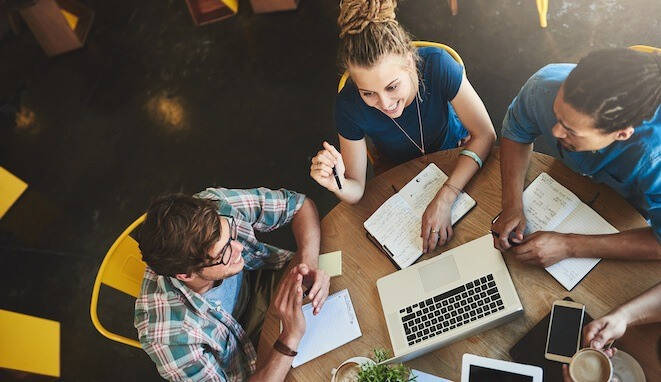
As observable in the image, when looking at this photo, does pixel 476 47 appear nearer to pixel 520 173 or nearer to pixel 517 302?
pixel 520 173

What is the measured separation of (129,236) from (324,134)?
147 cm

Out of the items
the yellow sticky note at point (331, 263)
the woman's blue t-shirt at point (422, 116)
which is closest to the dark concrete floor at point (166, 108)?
the woman's blue t-shirt at point (422, 116)

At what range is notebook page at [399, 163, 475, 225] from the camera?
1.77 meters

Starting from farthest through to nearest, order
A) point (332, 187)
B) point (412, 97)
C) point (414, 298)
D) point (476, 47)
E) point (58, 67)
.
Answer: point (58, 67), point (476, 47), point (412, 97), point (332, 187), point (414, 298)

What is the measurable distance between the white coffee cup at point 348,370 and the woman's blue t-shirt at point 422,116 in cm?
80

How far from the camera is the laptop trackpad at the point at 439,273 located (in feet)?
5.37

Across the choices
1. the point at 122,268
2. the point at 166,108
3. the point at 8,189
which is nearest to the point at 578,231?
the point at 122,268

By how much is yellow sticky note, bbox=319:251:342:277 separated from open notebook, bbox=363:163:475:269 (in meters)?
0.13

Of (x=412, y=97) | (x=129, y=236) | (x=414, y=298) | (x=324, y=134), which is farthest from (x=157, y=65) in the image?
(x=414, y=298)

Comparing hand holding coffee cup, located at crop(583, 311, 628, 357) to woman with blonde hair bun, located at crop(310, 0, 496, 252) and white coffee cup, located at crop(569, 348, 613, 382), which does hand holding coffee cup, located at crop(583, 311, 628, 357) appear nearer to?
white coffee cup, located at crop(569, 348, 613, 382)

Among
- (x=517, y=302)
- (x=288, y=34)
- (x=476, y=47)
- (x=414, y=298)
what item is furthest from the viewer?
(x=288, y=34)

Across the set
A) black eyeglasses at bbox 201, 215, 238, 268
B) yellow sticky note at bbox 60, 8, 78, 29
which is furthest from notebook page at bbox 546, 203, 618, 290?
yellow sticky note at bbox 60, 8, 78, 29

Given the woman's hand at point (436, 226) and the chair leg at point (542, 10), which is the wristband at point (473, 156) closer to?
the woman's hand at point (436, 226)

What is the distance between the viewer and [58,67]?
392 centimetres
